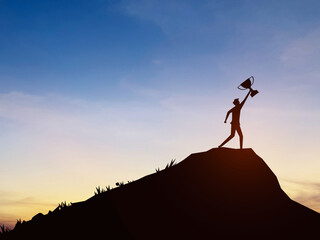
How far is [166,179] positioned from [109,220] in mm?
2891

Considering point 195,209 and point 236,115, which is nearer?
point 195,209

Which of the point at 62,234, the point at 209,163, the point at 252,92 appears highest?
the point at 252,92

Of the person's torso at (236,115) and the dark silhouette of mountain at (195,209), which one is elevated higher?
the person's torso at (236,115)

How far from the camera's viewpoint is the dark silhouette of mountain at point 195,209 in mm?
11453

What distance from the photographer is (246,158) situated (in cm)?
1438

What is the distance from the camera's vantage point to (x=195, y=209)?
12086 millimetres

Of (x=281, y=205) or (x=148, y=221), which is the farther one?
(x=281, y=205)

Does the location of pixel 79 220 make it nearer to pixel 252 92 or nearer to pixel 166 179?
pixel 166 179

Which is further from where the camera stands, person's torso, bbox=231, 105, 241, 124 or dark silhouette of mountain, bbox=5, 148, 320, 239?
person's torso, bbox=231, 105, 241, 124

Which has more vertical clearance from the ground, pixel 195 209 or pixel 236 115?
pixel 236 115

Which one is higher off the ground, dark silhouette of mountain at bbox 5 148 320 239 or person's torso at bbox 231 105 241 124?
person's torso at bbox 231 105 241 124

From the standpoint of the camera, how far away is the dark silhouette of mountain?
11.5 meters

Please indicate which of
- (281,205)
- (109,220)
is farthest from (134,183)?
(281,205)

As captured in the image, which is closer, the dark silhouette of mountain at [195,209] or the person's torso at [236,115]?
the dark silhouette of mountain at [195,209]
